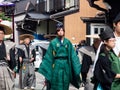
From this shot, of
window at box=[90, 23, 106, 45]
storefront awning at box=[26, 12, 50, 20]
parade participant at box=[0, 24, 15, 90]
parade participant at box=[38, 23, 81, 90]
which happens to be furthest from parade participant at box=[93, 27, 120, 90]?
storefront awning at box=[26, 12, 50, 20]

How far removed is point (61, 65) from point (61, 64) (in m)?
0.02

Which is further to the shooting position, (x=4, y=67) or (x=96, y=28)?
(x=96, y=28)

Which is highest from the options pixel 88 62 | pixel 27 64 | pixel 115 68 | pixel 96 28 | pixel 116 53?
pixel 116 53

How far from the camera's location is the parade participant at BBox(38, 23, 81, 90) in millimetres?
8586

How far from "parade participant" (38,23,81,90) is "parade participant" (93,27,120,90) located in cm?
319

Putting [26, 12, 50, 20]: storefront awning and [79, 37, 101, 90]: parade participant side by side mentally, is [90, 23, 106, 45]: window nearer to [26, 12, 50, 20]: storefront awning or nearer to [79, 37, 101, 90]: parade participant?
[26, 12, 50, 20]: storefront awning

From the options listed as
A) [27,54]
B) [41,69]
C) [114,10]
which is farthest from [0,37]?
[27,54]

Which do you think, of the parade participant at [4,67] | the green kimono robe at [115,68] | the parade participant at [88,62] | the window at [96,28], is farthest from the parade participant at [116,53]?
the window at [96,28]

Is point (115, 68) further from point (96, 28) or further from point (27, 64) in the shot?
point (96, 28)

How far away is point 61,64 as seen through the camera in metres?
8.58

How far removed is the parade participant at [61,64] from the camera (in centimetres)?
859

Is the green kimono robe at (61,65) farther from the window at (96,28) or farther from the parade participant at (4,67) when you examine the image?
the window at (96,28)

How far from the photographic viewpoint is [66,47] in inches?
339

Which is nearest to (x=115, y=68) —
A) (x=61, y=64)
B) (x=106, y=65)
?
(x=106, y=65)
